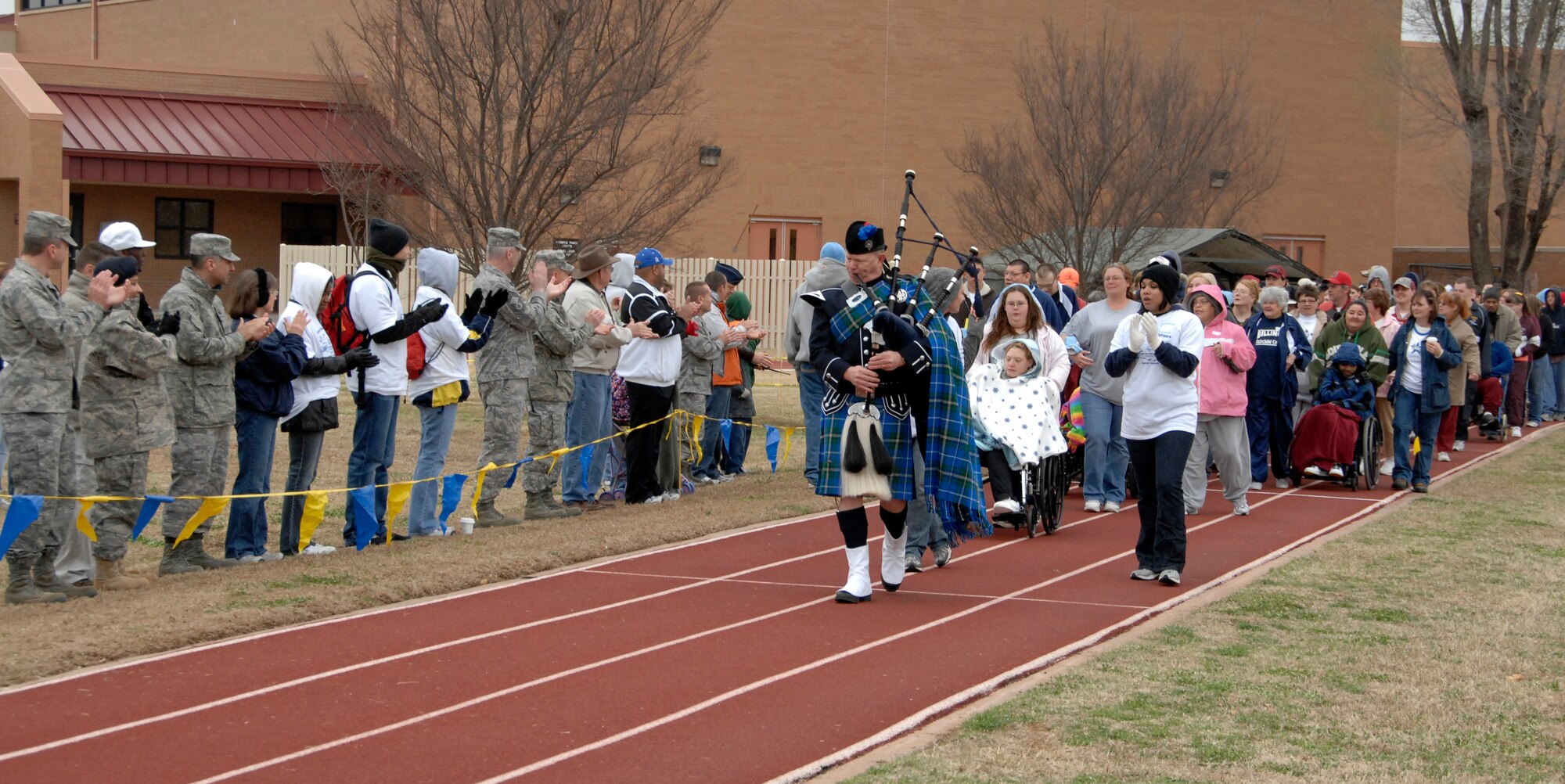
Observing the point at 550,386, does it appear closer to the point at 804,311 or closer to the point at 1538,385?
the point at 804,311

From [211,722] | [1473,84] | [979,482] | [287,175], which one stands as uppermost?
[1473,84]

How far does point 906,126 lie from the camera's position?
3694 cm

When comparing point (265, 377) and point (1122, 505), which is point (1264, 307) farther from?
point (265, 377)

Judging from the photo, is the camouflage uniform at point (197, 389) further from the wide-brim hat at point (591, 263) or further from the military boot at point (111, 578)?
the wide-brim hat at point (591, 263)

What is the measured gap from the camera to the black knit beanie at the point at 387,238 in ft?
35.0

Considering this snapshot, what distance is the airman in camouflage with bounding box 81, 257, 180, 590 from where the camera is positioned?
875 cm

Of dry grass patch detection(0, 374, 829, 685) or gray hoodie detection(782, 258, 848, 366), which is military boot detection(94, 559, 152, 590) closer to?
dry grass patch detection(0, 374, 829, 685)

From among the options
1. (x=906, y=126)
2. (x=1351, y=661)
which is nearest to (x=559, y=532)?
(x=1351, y=661)

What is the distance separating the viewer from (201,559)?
9.88 meters

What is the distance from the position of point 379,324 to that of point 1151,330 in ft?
16.6

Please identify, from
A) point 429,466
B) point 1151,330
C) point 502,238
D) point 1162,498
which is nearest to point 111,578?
point 429,466

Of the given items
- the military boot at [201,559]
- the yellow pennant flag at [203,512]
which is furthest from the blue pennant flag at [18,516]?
the military boot at [201,559]

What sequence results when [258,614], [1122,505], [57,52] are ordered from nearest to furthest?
[258,614]
[1122,505]
[57,52]

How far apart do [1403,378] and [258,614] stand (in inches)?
447
